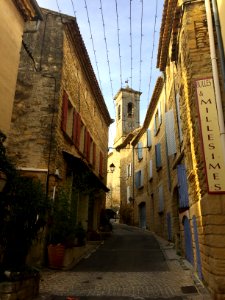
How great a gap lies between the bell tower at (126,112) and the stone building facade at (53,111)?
2080cm

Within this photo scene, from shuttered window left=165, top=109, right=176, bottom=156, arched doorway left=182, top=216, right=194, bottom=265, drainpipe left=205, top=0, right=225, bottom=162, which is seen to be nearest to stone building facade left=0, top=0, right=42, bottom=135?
drainpipe left=205, top=0, right=225, bottom=162

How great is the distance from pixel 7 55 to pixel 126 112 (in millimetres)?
28370

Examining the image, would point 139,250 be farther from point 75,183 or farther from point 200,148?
point 200,148

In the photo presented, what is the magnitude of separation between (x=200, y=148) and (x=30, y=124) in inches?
223

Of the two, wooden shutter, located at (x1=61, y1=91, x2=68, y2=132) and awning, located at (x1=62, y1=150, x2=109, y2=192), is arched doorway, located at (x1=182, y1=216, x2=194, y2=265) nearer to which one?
awning, located at (x1=62, y1=150, x2=109, y2=192)

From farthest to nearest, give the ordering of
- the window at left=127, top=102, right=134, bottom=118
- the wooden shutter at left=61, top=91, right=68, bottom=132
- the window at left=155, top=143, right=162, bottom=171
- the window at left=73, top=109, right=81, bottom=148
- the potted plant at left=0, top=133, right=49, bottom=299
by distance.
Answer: the window at left=127, top=102, right=134, bottom=118
the window at left=155, top=143, right=162, bottom=171
the window at left=73, top=109, right=81, bottom=148
the wooden shutter at left=61, top=91, right=68, bottom=132
the potted plant at left=0, top=133, right=49, bottom=299

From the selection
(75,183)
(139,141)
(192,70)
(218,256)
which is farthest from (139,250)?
(139,141)

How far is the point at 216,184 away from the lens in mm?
5246

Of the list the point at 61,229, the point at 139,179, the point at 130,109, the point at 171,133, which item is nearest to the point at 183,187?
the point at 171,133

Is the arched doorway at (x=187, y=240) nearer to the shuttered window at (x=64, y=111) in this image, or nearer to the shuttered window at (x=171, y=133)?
the shuttered window at (x=171, y=133)

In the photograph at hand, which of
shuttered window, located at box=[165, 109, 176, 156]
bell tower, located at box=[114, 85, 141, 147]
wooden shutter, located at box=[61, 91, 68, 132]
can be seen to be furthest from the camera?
bell tower, located at box=[114, 85, 141, 147]

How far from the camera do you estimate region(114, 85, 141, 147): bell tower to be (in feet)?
111

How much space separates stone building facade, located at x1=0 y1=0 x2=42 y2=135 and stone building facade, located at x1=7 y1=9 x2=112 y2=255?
1169 mm

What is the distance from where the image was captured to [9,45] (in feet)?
24.0
